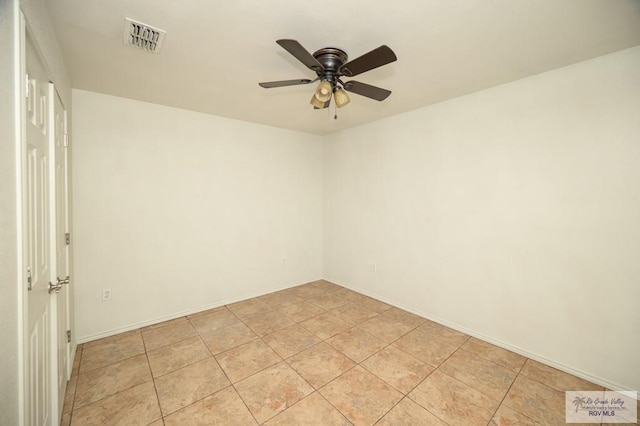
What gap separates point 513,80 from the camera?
253cm

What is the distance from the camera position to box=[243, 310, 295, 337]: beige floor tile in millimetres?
3031

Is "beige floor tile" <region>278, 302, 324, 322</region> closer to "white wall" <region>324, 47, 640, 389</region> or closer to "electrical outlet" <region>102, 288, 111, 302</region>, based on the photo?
"white wall" <region>324, 47, 640, 389</region>

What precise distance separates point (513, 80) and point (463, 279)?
81.5 inches

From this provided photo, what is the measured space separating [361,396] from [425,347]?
100cm

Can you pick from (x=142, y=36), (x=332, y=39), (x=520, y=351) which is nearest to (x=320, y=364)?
(x=520, y=351)

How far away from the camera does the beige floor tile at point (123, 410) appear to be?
1.80 meters

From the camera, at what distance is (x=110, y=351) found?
2605 mm

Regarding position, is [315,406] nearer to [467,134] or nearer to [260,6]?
[260,6]

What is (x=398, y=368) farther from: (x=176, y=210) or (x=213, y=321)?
(x=176, y=210)

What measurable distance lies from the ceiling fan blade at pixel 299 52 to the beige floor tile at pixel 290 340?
249 centimetres

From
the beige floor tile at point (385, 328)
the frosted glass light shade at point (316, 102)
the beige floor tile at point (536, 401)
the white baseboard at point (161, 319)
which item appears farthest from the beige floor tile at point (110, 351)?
the beige floor tile at point (536, 401)

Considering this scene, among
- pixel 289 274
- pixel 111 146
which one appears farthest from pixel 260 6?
pixel 289 274

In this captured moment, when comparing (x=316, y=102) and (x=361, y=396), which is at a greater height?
(x=316, y=102)

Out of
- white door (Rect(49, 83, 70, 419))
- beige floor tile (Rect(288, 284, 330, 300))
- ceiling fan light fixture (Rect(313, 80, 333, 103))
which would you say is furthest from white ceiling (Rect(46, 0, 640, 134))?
beige floor tile (Rect(288, 284, 330, 300))
